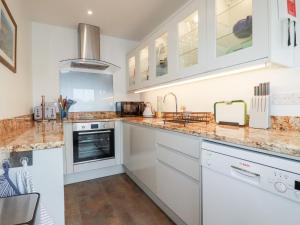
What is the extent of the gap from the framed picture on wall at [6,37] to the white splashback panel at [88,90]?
134 cm

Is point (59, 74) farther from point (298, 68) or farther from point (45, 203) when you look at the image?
point (298, 68)

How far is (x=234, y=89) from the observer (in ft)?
5.56

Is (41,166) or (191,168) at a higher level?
(41,166)

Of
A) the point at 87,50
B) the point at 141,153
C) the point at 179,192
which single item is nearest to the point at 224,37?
the point at 179,192

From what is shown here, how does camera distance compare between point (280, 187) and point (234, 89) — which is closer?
point (280, 187)

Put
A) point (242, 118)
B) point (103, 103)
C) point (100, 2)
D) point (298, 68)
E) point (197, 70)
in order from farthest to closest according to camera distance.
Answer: point (103, 103)
point (100, 2)
point (197, 70)
point (242, 118)
point (298, 68)

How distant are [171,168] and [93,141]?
1.47m

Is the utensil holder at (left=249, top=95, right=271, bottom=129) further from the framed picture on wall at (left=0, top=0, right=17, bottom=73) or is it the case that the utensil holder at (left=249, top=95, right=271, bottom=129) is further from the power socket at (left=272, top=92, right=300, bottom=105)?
the framed picture on wall at (left=0, top=0, right=17, bottom=73)

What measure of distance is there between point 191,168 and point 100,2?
84.3 inches

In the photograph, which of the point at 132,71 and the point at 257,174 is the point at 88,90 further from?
the point at 257,174

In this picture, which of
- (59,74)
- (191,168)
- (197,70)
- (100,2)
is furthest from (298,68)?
(59,74)

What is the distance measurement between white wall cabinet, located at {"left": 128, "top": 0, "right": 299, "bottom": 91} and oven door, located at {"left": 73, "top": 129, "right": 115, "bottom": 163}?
3.90ft

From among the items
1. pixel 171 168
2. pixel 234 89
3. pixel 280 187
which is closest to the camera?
pixel 280 187

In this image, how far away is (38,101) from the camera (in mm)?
2678
